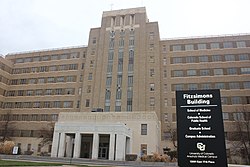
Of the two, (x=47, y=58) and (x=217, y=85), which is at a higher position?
(x=47, y=58)

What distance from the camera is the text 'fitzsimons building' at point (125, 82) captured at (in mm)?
51250

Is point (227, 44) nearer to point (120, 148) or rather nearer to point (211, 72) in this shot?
point (211, 72)

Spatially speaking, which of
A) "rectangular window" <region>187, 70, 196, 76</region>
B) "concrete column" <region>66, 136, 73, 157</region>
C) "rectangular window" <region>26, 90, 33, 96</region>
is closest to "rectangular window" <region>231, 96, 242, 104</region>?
"rectangular window" <region>187, 70, 196, 76</region>

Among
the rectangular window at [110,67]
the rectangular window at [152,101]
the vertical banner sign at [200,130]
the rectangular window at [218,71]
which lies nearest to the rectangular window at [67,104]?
the rectangular window at [110,67]

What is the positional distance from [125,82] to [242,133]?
2648 centimetres

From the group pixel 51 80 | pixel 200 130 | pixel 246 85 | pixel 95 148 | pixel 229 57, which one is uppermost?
pixel 229 57

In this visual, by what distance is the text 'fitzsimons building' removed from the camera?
51.2m

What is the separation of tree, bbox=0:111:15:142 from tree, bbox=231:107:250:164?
52.0m

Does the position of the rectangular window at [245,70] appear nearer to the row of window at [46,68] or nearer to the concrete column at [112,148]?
the concrete column at [112,148]

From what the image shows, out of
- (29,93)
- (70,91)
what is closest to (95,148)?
(70,91)

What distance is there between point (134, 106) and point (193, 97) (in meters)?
42.3

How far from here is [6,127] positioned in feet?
201

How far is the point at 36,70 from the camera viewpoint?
69.1m

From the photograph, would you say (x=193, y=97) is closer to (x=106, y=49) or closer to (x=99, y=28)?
(x=106, y=49)
